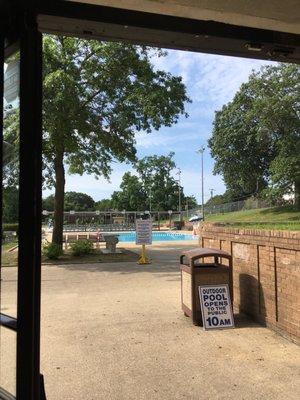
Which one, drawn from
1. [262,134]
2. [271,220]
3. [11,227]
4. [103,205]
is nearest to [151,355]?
[11,227]

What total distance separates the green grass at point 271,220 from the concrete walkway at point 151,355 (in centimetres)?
218

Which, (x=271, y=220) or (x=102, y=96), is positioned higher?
(x=102, y=96)

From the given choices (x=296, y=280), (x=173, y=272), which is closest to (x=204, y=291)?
(x=296, y=280)

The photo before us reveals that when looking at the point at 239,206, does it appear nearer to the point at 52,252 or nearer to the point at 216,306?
the point at 52,252

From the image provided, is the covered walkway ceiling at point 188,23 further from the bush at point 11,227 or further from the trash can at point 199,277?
the trash can at point 199,277


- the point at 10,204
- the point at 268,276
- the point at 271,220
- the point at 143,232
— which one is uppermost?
the point at 271,220

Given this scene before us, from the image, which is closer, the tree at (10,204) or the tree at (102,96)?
the tree at (10,204)

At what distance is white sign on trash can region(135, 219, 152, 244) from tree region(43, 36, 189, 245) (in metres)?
3.72

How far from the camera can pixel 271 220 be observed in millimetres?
31062

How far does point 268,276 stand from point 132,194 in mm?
86784

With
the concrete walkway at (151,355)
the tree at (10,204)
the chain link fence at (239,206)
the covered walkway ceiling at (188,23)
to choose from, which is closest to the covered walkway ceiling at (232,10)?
the covered walkway ceiling at (188,23)

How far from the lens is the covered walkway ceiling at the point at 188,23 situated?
3.03m

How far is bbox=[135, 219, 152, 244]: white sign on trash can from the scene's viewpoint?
1794cm

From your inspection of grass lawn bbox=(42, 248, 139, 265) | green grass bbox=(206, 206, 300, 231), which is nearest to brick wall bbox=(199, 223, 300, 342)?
green grass bbox=(206, 206, 300, 231)
